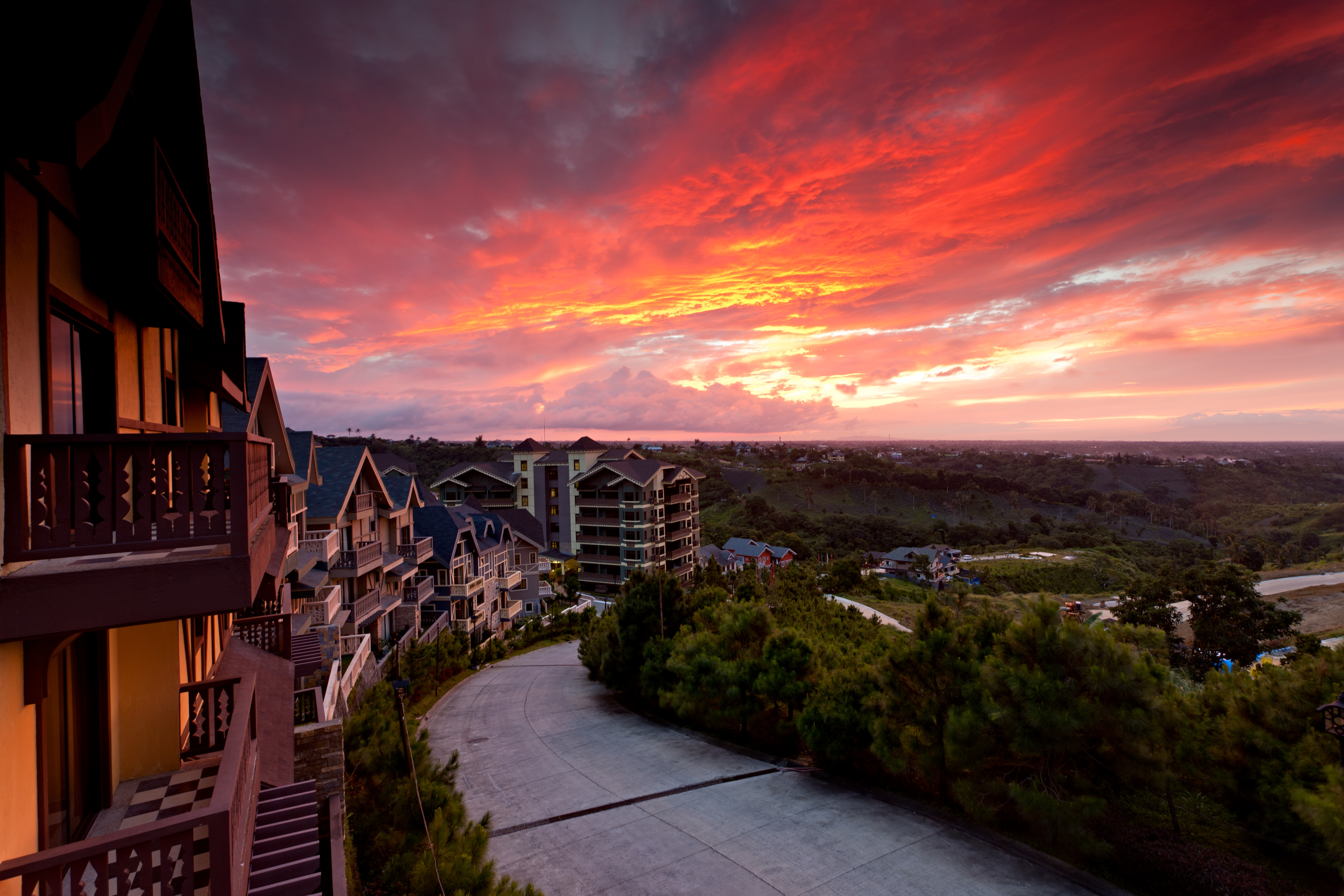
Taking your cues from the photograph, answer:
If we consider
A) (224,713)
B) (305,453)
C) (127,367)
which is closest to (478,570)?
→ (305,453)

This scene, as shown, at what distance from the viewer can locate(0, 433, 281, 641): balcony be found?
3.15 meters

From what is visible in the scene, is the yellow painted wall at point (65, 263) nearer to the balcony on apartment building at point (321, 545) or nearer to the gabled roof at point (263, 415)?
the gabled roof at point (263, 415)

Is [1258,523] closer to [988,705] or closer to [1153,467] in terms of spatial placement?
[1153,467]

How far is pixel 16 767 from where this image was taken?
11.3 feet

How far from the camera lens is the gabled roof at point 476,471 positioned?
5747cm

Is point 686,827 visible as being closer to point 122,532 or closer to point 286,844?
point 286,844

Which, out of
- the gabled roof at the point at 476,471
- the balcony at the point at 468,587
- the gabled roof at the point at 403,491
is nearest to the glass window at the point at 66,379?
the gabled roof at the point at 403,491

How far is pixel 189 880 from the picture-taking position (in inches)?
119

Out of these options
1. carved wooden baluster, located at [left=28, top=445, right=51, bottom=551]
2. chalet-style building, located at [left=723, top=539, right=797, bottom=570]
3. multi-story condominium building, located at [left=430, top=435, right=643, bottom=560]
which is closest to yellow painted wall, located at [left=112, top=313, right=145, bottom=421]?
carved wooden baluster, located at [left=28, top=445, right=51, bottom=551]

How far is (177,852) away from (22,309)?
4.50m

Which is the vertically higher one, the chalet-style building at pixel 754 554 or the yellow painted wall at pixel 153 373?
the yellow painted wall at pixel 153 373

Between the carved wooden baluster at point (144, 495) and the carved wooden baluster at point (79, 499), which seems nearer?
the carved wooden baluster at point (79, 499)

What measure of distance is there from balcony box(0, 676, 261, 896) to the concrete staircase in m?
0.13

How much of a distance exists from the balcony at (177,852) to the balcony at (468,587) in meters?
26.0
